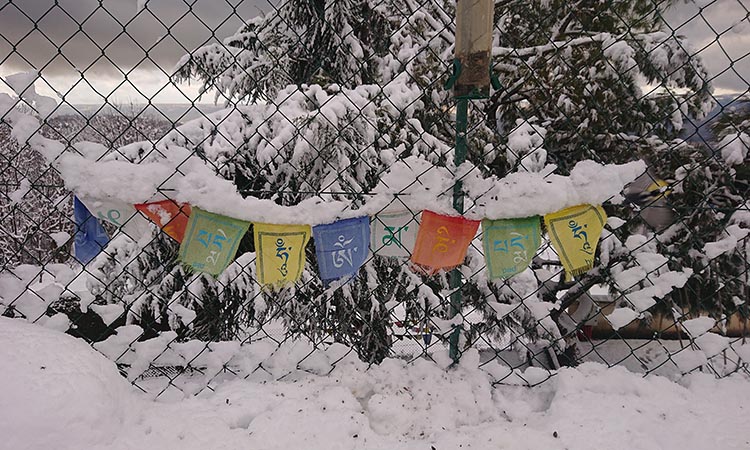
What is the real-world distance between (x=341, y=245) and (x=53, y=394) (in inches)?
34.0

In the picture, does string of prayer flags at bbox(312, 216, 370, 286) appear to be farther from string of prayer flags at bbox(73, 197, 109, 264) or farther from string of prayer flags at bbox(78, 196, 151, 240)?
string of prayer flags at bbox(73, 197, 109, 264)

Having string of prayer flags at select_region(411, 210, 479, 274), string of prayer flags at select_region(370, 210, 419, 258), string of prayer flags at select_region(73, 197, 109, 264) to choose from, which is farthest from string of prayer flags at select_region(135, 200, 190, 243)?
string of prayer flags at select_region(411, 210, 479, 274)

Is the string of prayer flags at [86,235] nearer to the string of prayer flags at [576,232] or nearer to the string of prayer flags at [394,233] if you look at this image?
the string of prayer flags at [394,233]

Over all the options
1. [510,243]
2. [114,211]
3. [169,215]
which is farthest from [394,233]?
[114,211]

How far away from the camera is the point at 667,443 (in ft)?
4.15

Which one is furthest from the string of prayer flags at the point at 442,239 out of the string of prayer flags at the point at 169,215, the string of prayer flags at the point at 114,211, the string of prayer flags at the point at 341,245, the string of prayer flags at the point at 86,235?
the string of prayer flags at the point at 86,235

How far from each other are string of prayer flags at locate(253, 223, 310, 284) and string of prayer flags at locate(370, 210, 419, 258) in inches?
8.8

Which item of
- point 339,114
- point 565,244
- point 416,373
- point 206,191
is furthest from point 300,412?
point 339,114

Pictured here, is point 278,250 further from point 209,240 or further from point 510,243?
point 510,243

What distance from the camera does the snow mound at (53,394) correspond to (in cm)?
112

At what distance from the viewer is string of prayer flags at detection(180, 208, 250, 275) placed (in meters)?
1.33

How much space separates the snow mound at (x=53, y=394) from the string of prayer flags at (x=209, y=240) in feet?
1.37

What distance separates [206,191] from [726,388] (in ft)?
5.98

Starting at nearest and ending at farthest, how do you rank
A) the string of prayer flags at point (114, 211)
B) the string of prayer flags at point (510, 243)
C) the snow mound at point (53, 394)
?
the snow mound at point (53, 394) → the string of prayer flags at point (114, 211) → the string of prayer flags at point (510, 243)
